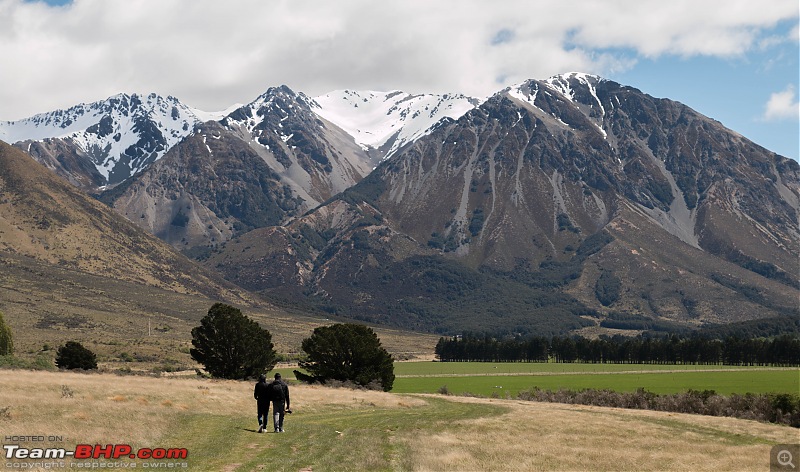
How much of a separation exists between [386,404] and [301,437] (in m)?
27.5

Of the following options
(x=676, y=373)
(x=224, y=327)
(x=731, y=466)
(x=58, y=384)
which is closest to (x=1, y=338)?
(x=224, y=327)

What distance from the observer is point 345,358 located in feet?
308

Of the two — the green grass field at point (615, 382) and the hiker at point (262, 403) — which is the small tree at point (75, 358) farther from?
the hiker at point (262, 403)

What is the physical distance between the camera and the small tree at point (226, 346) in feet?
315

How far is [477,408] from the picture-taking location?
64.5 meters

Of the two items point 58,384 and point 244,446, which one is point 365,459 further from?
point 58,384

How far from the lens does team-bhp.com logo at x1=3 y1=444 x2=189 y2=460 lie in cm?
2727

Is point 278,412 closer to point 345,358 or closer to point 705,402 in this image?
point 705,402

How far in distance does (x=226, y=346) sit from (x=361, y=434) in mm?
58827

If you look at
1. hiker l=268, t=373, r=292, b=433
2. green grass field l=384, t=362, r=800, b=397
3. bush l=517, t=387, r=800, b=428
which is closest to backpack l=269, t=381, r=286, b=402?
hiker l=268, t=373, r=292, b=433

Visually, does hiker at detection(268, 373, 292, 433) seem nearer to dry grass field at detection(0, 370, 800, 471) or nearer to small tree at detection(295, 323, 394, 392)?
dry grass field at detection(0, 370, 800, 471)

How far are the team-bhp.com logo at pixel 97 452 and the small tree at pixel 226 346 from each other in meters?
66.8

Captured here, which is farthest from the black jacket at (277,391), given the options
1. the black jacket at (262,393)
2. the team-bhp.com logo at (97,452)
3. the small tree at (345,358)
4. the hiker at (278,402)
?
the small tree at (345,358)

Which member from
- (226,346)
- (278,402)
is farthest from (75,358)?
(278,402)
